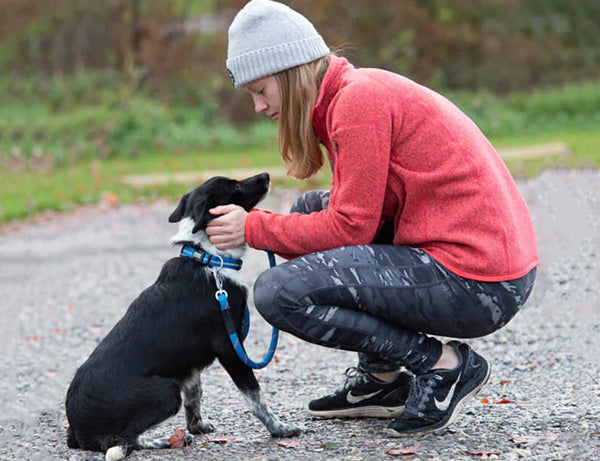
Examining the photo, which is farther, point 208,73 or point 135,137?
point 208,73

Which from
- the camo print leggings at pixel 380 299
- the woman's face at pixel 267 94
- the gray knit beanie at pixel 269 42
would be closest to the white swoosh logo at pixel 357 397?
the camo print leggings at pixel 380 299

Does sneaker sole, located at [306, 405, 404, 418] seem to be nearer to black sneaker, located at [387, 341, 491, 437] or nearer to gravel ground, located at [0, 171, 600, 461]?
gravel ground, located at [0, 171, 600, 461]

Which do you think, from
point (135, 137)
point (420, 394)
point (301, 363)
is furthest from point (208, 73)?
point (420, 394)

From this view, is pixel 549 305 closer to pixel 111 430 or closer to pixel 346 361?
pixel 346 361

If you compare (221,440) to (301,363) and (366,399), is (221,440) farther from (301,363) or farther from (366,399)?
(301,363)

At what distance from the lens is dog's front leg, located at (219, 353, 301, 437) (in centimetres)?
324

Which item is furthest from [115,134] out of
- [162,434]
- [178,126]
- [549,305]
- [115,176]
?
[162,434]

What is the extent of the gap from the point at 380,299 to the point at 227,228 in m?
0.70

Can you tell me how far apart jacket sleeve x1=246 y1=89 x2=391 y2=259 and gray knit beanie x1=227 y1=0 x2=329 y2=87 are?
0.30 meters

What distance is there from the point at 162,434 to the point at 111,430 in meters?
0.39

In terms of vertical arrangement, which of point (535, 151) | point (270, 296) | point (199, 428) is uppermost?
point (270, 296)

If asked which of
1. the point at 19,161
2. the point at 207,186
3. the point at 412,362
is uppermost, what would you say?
the point at 207,186

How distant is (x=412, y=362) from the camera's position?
10.4ft

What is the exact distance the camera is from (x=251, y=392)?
3264 mm
